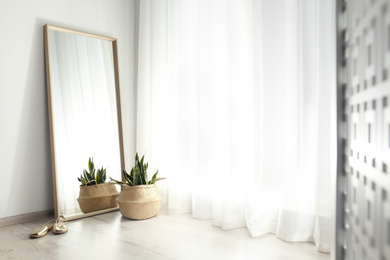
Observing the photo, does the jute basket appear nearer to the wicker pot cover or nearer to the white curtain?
the wicker pot cover

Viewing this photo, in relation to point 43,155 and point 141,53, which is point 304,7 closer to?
point 141,53

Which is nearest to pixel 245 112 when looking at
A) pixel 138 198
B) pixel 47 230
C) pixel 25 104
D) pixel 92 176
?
pixel 138 198

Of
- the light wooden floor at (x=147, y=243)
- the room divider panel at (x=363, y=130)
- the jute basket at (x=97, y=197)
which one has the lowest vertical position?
the light wooden floor at (x=147, y=243)

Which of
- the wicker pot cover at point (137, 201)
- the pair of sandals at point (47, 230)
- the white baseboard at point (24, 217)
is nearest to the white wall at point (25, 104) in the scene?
the white baseboard at point (24, 217)

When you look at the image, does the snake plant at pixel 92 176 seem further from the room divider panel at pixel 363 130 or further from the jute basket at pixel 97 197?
the room divider panel at pixel 363 130

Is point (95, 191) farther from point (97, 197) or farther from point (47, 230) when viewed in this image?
point (47, 230)

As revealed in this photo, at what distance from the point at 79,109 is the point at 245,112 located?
4.33 ft

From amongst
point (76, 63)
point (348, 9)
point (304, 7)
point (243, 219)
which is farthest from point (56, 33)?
point (348, 9)

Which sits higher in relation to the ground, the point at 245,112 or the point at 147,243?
the point at 245,112

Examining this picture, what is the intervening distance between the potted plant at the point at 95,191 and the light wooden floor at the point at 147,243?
23 cm

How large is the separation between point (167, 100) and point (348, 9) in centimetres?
201

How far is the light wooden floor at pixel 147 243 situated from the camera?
1.60 m

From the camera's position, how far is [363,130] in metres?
0.59

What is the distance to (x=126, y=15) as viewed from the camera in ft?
9.53
